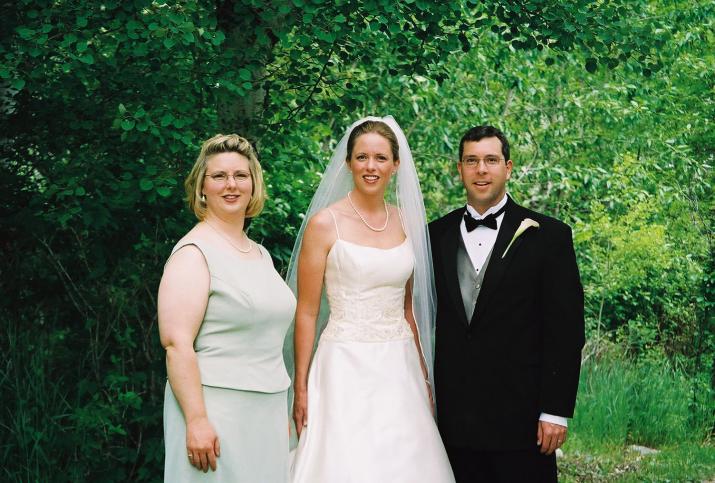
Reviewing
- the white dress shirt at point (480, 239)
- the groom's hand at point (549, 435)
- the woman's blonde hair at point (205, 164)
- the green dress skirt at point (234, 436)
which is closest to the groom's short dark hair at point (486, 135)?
the white dress shirt at point (480, 239)

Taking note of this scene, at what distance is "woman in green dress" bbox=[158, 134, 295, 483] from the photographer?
2.86m

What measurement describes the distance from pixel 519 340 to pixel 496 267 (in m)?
0.34

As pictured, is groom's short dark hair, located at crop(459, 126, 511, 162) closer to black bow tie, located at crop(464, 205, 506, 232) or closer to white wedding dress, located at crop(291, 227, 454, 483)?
black bow tie, located at crop(464, 205, 506, 232)

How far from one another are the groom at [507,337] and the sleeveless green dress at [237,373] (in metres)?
0.98

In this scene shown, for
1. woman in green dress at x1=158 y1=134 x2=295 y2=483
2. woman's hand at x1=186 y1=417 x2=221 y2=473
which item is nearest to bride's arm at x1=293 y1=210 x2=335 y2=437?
woman in green dress at x1=158 y1=134 x2=295 y2=483

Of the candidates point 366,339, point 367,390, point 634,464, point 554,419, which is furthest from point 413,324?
point 634,464

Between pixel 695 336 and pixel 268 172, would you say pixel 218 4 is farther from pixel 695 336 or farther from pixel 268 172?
pixel 695 336

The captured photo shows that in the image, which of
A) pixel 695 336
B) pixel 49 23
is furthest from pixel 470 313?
pixel 695 336

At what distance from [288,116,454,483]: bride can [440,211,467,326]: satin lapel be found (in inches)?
4.9

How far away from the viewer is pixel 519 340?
372 cm

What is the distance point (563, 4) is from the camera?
184 inches

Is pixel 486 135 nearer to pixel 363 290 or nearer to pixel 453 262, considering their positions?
pixel 453 262

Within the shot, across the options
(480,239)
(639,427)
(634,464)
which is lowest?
(634,464)

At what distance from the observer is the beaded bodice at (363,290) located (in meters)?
3.78
